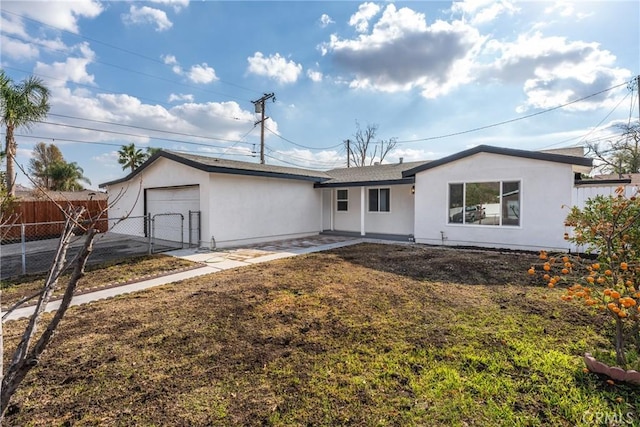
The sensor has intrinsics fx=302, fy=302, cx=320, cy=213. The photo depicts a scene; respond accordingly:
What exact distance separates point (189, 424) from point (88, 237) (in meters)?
1.75

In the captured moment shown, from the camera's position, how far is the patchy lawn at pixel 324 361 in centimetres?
245

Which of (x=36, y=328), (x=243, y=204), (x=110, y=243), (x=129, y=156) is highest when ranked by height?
(x=129, y=156)

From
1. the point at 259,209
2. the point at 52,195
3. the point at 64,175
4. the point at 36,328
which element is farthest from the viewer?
the point at 64,175

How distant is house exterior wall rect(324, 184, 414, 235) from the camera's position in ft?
43.1

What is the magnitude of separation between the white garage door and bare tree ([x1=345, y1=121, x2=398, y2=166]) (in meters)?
26.3

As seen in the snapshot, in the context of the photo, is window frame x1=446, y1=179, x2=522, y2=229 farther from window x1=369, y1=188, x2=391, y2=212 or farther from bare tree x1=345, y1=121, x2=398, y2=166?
bare tree x1=345, y1=121, x2=398, y2=166

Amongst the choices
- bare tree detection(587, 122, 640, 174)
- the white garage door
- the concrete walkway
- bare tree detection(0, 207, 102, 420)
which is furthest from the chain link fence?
bare tree detection(587, 122, 640, 174)

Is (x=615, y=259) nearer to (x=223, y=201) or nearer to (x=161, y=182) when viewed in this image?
(x=223, y=201)

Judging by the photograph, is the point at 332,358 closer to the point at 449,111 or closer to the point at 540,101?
the point at 449,111

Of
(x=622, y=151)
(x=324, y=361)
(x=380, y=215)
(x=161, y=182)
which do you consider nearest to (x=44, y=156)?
(x=161, y=182)

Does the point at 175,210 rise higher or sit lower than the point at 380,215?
higher

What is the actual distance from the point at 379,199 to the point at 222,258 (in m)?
7.73

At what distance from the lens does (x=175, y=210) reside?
40.3 ft

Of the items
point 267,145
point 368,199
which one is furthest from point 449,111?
point 267,145
